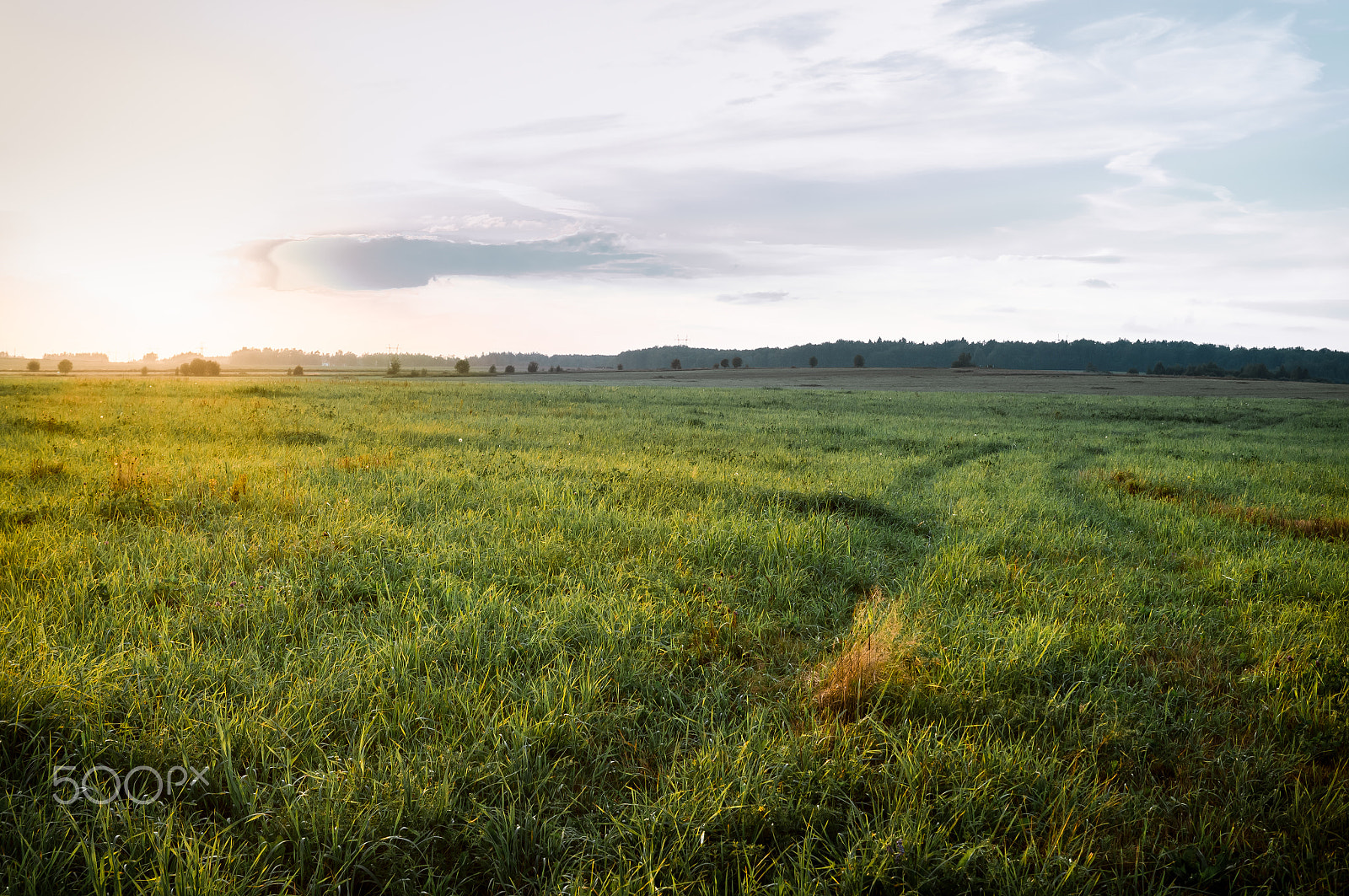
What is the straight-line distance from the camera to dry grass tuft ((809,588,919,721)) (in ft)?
12.4

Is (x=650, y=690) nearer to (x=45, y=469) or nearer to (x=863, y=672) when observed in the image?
(x=863, y=672)

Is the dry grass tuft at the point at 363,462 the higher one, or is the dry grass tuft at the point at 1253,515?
the dry grass tuft at the point at 363,462

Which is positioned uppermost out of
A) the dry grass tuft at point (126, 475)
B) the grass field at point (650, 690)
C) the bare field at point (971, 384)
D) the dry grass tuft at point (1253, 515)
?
the bare field at point (971, 384)

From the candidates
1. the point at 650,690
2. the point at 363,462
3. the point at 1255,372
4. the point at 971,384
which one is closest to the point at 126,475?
the point at 363,462

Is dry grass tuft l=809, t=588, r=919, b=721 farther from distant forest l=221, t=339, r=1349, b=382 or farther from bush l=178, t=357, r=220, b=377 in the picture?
distant forest l=221, t=339, r=1349, b=382

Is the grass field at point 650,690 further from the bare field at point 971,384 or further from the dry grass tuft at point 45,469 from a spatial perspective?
the bare field at point 971,384

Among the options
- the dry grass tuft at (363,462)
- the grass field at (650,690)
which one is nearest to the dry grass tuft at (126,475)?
→ the grass field at (650,690)

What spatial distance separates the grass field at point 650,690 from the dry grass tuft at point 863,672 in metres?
0.03

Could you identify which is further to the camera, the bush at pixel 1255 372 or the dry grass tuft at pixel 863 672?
the bush at pixel 1255 372

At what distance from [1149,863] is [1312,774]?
1.43m

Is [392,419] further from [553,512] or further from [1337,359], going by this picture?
[1337,359]

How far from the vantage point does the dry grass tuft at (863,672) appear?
12.4 feet

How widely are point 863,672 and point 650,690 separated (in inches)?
52.5

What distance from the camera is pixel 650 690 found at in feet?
12.9
